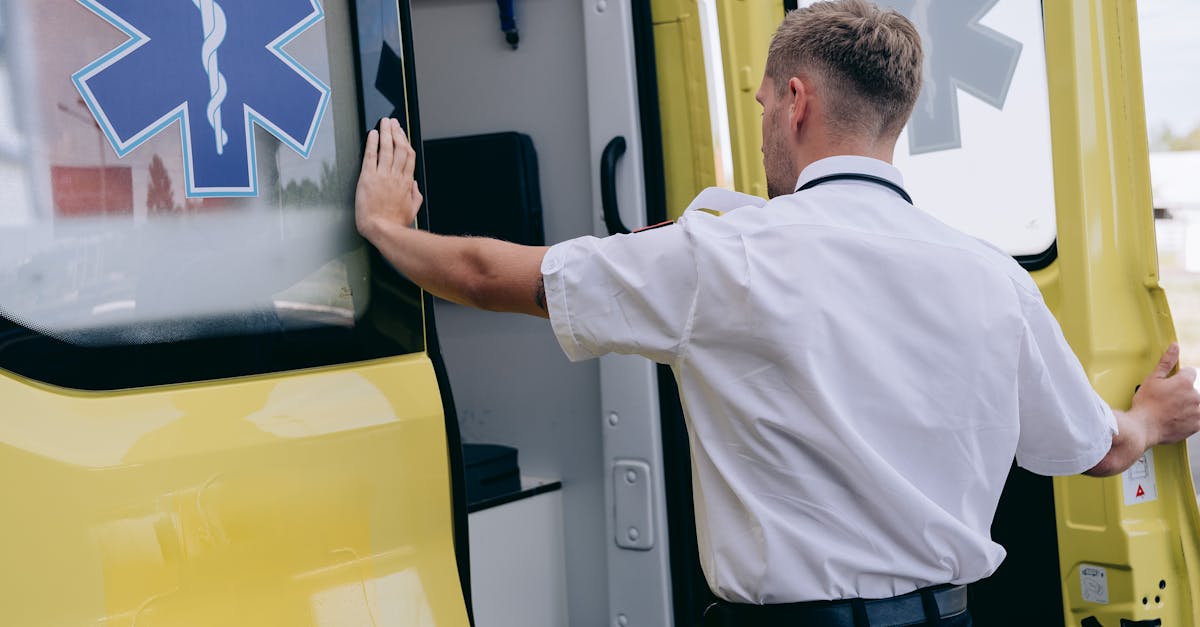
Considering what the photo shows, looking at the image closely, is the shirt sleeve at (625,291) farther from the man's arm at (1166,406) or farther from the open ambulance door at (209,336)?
the man's arm at (1166,406)

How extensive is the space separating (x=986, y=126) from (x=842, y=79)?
2.54ft

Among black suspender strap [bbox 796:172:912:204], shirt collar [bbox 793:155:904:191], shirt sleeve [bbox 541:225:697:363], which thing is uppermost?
shirt collar [bbox 793:155:904:191]

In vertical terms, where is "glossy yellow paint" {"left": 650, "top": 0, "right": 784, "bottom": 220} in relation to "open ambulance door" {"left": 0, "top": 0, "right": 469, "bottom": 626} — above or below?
above

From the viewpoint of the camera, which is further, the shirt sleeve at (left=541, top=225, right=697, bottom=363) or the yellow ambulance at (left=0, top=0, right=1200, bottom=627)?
the shirt sleeve at (left=541, top=225, right=697, bottom=363)

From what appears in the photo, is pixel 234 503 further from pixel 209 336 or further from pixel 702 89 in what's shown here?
pixel 702 89

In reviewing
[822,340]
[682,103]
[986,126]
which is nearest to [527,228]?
[682,103]

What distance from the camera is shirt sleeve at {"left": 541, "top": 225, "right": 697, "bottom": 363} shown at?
1.53 metres

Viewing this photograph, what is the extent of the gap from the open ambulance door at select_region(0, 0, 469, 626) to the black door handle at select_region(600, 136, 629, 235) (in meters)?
0.89

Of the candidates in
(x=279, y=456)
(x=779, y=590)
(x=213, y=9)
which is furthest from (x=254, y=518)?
(x=779, y=590)

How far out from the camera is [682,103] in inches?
94.0

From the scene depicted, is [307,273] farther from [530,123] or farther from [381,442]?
[530,123]

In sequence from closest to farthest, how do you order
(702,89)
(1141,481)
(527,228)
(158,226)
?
(158,226) < (1141,481) < (702,89) < (527,228)

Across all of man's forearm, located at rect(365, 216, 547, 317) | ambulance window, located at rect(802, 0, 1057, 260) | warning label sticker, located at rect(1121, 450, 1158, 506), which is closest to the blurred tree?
man's forearm, located at rect(365, 216, 547, 317)

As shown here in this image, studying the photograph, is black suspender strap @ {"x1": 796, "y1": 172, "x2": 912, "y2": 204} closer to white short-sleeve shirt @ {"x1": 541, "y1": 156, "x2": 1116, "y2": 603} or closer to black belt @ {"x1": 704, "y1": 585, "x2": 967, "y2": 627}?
white short-sleeve shirt @ {"x1": 541, "y1": 156, "x2": 1116, "y2": 603}
